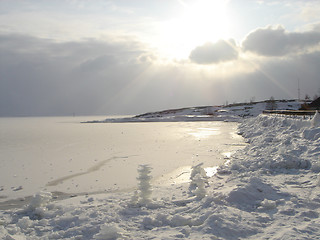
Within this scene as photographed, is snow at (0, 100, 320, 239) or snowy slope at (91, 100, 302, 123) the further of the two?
snowy slope at (91, 100, 302, 123)

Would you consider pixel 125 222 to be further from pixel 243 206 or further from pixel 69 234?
pixel 243 206

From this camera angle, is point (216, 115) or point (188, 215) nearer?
point (188, 215)

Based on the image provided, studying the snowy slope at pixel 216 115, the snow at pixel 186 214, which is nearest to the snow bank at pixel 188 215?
the snow at pixel 186 214

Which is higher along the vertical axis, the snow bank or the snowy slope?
the snowy slope

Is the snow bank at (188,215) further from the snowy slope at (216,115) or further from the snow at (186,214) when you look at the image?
the snowy slope at (216,115)

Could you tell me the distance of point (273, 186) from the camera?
646 cm

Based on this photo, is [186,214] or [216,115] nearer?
[186,214]

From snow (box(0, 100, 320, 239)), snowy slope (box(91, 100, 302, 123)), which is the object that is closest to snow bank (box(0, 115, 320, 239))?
snow (box(0, 100, 320, 239))

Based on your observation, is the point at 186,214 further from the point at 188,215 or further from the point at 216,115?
the point at 216,115

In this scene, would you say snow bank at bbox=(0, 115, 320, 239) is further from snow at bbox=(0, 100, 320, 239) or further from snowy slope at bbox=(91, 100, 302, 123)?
snowy slope at bbox=(91, 100, 302, 123)

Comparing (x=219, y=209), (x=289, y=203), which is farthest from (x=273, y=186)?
(x=219, y=209)

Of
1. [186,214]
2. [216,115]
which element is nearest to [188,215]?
[186,214]

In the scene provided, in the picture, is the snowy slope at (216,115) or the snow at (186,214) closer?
the snow at (186,214)

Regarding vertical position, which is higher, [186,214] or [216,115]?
[216,115]
